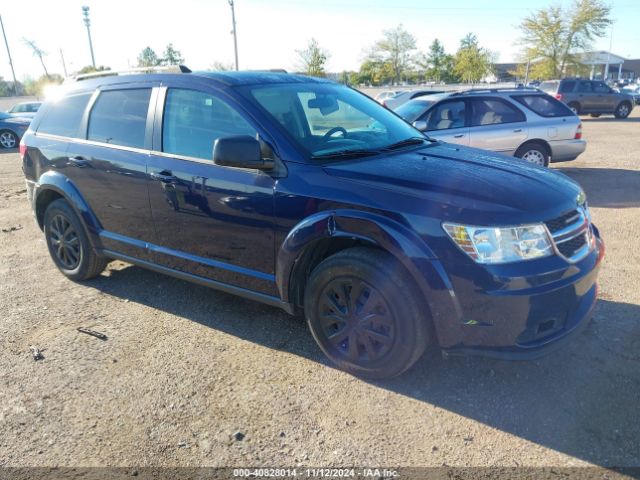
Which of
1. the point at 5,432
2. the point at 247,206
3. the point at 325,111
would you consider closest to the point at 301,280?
the point at 247,206

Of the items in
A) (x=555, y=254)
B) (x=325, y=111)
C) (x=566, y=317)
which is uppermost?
(x=325, y=111)

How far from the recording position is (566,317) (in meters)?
2.88

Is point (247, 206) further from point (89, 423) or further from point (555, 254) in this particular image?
point (555, 254)

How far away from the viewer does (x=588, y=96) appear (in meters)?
23.3

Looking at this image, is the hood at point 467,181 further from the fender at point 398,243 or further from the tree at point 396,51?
the tree at point 396,51

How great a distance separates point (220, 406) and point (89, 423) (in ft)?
2.39

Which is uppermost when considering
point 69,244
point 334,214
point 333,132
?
point 333,132

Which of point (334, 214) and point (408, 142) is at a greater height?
point (408, 142)

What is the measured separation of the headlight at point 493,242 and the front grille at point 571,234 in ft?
0.71

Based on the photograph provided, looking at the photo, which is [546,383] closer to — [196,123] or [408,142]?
[408,142]

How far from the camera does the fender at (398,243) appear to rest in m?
2.72

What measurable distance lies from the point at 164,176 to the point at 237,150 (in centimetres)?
93

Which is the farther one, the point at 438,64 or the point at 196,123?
the point at 438,64

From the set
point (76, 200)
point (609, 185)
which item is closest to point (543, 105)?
point (609, 185)
